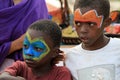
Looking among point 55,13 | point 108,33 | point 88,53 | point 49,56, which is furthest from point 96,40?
point 55,13

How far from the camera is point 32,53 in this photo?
77.2 inches

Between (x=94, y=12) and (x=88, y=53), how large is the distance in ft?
0.82

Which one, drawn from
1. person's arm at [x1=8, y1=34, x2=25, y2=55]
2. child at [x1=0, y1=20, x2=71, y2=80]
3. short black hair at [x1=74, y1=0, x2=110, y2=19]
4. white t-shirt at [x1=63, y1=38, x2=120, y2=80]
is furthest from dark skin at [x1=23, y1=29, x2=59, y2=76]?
person's arm at [x1=8, y1=34, x2=25, y2=55]

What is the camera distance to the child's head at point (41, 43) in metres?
1.97

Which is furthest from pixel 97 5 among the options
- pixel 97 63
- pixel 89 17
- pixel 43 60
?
pixel 43 60

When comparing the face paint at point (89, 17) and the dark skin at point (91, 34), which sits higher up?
the face paint at point (89, 17)

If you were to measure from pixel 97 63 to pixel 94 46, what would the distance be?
0.11m

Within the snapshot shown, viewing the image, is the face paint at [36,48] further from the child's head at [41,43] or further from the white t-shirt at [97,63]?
the white t-shirt at [97,63]

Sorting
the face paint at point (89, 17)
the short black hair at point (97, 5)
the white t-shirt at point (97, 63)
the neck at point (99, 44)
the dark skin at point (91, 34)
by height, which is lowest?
the white t-shirt at point (97, 63)

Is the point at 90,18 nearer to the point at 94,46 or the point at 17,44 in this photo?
the point at 94,46

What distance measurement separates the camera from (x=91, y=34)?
2018 millimetres

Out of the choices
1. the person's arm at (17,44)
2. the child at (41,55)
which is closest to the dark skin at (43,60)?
the child at (41,55)

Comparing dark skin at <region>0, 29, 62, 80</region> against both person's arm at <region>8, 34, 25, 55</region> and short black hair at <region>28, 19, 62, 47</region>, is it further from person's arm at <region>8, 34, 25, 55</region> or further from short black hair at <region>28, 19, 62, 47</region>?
person's arm at <region>8, 34, 25, 55</region>

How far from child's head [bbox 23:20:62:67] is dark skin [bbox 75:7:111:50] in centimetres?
14
